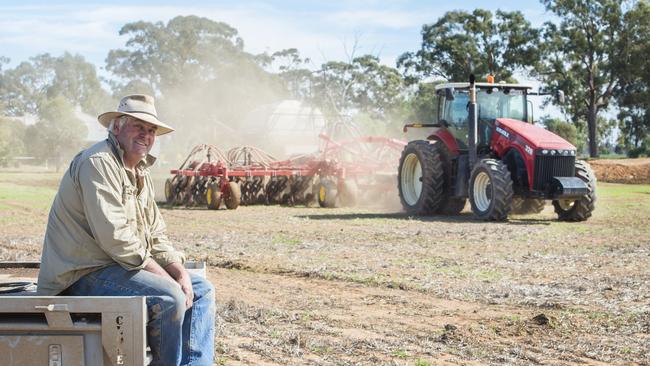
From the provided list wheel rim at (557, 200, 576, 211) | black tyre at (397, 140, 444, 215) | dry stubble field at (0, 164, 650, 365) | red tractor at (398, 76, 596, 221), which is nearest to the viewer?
dry stubble field at (0, 164, 650, 365)

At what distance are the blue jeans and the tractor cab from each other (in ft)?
43.1

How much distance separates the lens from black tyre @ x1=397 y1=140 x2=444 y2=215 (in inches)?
712

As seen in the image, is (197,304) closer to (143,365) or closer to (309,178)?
(143,365)

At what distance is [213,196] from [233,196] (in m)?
0.46

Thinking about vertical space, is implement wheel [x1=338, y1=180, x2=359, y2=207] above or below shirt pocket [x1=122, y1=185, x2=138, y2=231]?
below

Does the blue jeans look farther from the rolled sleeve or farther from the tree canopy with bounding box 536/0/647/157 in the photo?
the tree canopy with bounding box 536/0/647/157

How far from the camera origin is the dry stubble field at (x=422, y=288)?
6.48m

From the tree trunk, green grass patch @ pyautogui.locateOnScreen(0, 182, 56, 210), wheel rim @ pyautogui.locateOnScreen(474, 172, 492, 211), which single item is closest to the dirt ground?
the tree trunk

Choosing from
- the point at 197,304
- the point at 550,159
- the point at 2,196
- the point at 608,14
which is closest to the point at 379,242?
the point at 550,159

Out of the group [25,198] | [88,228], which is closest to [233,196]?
[25,198]

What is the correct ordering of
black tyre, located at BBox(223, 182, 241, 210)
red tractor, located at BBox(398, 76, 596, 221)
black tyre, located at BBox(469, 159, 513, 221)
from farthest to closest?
1. black tyre, located at BBox(223, 182, 241, 210)
2. red tractor, located at BBox(398, 76, 596, 221)
3. black tyre, located at BBox(469, 159, 513, 221)

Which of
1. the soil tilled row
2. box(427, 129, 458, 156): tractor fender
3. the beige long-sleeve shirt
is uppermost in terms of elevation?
box(427, 129, 458, 156): tractor fender

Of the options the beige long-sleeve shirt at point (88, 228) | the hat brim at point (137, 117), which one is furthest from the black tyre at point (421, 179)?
the beige long-sleeve shirt at point (88, 228)

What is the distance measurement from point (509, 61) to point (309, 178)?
92.1 feet
